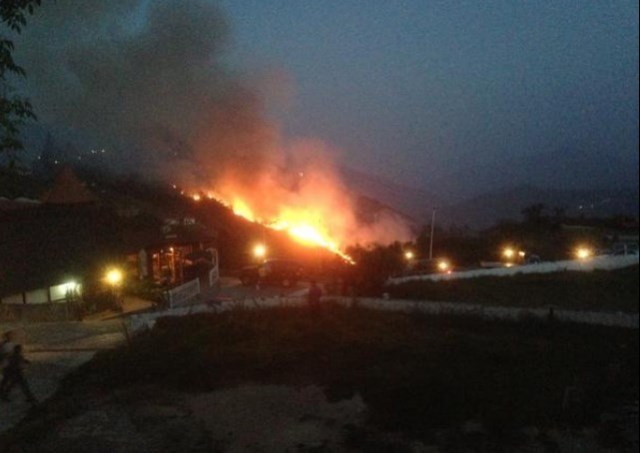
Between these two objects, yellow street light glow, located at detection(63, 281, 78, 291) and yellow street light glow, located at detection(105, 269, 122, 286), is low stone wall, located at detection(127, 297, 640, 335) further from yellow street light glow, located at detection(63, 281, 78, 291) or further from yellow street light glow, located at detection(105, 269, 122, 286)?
yellow street light glow, located at detection(63, 281, 78, 291)

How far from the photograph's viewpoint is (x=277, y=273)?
22.0 m

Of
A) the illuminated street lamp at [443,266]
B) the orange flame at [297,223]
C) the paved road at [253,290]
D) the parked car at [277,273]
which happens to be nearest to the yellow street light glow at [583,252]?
the illuminated street lamp at [443,266]

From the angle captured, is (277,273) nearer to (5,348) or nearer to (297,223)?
(297,223)

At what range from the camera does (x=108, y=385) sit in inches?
357

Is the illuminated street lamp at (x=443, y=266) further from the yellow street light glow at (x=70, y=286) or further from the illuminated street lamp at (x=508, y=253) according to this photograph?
the yellow street light glow at (x=70, y=286)

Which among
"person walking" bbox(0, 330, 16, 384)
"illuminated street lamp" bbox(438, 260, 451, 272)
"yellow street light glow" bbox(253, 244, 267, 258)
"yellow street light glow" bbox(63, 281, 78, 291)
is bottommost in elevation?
"person walking" bbox(0, 330, 16, 384)

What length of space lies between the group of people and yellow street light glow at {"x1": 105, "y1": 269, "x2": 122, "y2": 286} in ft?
28.0

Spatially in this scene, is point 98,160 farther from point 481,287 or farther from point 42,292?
point 481,287

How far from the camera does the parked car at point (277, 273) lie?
862 inches

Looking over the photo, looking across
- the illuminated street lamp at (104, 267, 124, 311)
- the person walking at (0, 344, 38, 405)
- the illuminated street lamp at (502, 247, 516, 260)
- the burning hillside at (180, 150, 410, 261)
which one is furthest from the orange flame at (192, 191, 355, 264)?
the person walking at (0, 344, 38, 405)

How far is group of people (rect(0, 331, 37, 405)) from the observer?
293 inches

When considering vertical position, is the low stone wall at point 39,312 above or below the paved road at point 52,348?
above

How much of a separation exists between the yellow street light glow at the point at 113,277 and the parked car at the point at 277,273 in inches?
233

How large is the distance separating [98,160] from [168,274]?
563 centimetres
